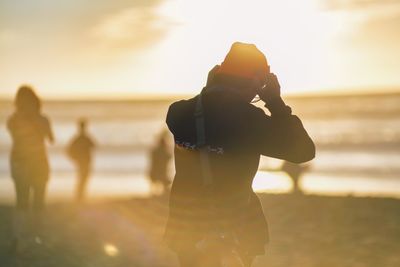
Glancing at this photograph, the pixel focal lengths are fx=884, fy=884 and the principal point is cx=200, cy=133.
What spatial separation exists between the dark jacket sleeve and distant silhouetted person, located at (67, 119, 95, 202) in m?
14.7

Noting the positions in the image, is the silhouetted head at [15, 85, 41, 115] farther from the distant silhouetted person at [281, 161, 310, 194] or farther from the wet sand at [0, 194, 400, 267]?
the distant silhouetted person at [281, 161, 310, 194]

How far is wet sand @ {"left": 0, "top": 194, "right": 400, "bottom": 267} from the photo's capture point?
1113 centimetres

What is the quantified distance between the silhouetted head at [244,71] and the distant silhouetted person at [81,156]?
47.7 feet

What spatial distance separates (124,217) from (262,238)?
9.41 m

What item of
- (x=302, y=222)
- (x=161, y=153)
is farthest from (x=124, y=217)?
(x=161, y=153)

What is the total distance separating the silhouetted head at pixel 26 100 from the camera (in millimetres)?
10914

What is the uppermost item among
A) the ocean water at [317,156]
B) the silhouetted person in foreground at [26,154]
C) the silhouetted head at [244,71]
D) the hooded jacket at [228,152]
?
the silhouetted head at [244,71]

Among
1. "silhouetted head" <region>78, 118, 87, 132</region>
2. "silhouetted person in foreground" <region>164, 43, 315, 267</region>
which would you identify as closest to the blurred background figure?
"silhouetted head" <region>78, 118, 87, 132</region>

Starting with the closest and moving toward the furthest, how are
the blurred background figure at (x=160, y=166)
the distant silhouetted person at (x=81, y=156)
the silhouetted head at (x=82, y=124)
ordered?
1. the silhouetted head at (x=82, y=124)
2. the distant silhouetted person at (x=81, y=156)
3. the blurred background figure at (x=160, y=166)

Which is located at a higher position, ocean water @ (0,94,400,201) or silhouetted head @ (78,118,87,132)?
silhouetted head @ (78,118,87,132)

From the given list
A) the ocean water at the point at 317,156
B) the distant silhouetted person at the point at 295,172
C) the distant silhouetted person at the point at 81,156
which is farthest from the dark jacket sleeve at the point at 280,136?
the distant silhouetted person at the point at 81,156

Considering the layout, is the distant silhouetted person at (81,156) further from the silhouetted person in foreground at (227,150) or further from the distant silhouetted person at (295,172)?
the silhouetted person in foreground at (227,150)

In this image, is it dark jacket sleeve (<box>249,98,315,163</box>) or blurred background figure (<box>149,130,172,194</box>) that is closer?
dark jacket sleeve (<box>249,98,315,163</box>)

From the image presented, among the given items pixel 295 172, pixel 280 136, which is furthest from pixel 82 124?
pixel 280 136
